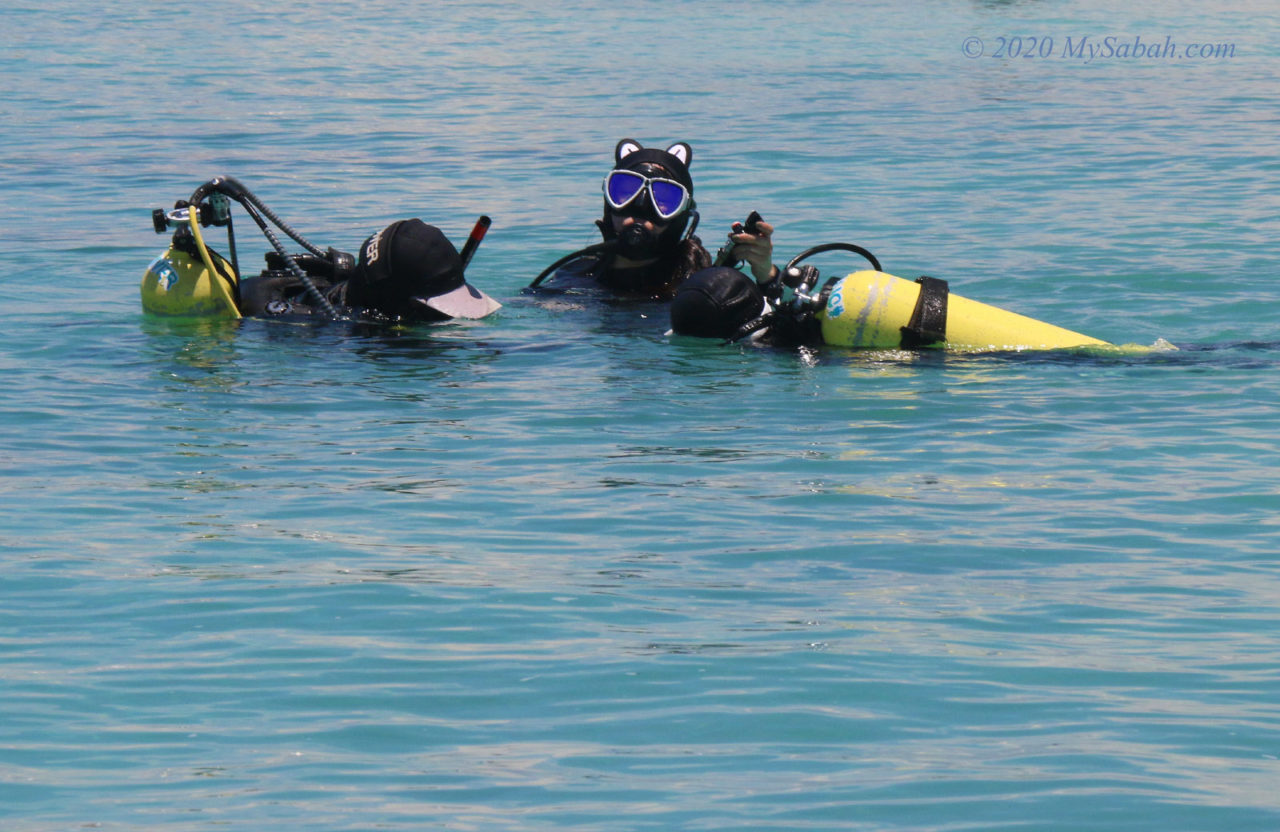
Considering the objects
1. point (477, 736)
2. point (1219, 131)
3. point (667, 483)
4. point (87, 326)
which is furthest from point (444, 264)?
point (1219, 131)

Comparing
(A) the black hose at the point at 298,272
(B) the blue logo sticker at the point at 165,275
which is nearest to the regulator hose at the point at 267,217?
(A) the black hose at the point at 298,272

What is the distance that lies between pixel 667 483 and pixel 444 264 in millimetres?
3030

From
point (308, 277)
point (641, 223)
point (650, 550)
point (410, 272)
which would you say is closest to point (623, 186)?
point (641, 223)

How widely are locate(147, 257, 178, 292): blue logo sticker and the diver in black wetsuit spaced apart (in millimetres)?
455

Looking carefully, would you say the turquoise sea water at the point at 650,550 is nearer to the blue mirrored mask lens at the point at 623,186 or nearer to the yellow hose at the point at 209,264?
the yellow hose at the point at 209,264

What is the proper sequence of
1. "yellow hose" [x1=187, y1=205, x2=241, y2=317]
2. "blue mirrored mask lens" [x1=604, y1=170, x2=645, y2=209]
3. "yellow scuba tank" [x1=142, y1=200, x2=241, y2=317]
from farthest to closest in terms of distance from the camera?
"blue mirrored mask lens" [x1=604, y1=170, x2=645, y2=209], "yellow scuba tank" [x1=142, y1=200, x2=241, y2=317], "yellow hose" [x1=187, y1=205, x2=241, y2=317]

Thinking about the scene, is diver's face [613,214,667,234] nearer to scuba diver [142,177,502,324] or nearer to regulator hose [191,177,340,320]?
scuba diver [142,177,502,324]

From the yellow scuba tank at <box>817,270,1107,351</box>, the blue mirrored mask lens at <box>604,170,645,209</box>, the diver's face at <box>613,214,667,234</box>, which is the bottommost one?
the yellow scuba tank at <box>817,270,1107,351</box>

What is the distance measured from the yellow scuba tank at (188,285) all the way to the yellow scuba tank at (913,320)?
3.30 meters

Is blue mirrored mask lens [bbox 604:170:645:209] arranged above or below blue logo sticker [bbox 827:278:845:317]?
above

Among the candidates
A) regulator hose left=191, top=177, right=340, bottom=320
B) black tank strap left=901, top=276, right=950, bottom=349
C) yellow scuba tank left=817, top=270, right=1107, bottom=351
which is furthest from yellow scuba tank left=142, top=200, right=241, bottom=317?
black tank strap left=901, top=276, right=950, bottom=349

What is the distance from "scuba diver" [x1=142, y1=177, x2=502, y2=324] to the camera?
886 cm

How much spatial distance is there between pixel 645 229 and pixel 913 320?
1846 millimetres

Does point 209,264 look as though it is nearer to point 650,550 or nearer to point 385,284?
point 385,284
